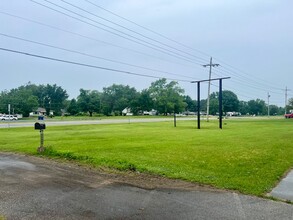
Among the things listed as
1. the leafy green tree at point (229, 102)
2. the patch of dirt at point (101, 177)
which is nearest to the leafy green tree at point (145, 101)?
the leafy green tree at point (229, 102)

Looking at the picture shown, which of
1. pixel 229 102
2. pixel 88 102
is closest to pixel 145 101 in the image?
pixel 88 102

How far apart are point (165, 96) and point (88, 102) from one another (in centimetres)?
2664

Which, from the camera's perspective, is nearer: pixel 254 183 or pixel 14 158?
pixel 254 183

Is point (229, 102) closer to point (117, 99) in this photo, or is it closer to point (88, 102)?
point (117, 99)

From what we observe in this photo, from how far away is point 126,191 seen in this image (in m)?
6.08

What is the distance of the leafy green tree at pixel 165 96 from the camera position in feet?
351

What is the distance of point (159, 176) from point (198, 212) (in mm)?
2799

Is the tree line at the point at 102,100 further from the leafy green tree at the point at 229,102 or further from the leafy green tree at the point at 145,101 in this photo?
the leafy green tree at the point at 229,102

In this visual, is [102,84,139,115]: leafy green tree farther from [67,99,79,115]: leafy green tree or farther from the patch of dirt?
the patch of dirt

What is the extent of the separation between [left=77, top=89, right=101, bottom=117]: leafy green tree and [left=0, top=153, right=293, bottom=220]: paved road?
324 ft

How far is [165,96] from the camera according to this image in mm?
107688

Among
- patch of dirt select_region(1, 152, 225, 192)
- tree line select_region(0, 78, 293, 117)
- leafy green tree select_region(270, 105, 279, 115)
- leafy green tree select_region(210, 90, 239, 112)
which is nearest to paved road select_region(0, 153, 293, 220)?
patch of dirt select_region(1, 152, 225, 192)

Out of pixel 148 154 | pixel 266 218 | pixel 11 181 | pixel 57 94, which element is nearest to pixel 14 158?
pixel 11 181

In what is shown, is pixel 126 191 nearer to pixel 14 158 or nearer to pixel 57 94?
pixel 14 158
